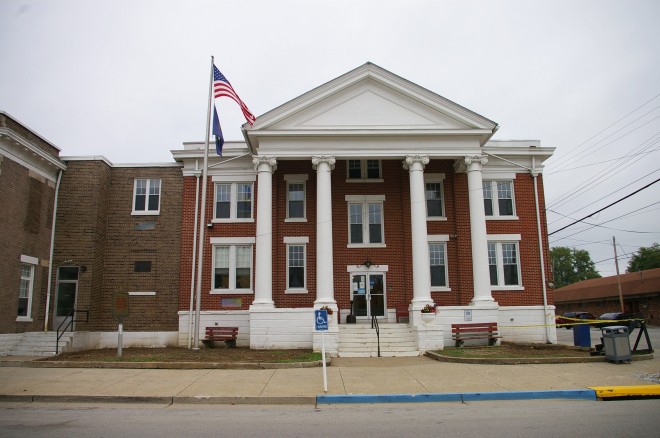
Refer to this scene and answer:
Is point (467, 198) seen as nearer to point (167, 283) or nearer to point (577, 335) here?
point (577, 335)

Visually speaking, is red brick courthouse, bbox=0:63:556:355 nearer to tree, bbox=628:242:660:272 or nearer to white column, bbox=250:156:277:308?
white column, bbox=250:156:277:308

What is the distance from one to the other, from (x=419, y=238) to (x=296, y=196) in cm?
644

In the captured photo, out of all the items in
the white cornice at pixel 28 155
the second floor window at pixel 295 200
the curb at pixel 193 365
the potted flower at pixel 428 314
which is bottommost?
the curb at pixel 193 365

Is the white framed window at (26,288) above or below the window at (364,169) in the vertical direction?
below

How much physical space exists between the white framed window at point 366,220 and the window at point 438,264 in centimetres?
243

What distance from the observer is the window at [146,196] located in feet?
80.0

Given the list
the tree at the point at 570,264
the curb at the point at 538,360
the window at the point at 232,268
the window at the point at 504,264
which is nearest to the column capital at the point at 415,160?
the window at the point at 504,264

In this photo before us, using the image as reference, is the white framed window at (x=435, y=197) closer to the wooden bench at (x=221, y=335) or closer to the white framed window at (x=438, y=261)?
the white framed window at (x=438, y=261)

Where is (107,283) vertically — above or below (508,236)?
below

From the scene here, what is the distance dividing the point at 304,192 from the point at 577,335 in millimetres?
13030

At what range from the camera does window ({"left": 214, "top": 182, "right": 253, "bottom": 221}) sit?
2444 centimetres

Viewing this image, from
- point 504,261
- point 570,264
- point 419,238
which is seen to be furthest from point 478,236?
point 570,264

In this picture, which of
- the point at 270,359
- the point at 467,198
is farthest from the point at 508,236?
the point at 270,359

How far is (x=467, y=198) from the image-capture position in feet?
81.0
